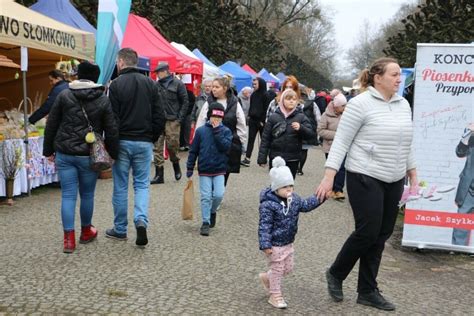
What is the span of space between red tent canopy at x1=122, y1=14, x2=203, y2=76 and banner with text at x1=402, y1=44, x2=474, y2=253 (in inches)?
308

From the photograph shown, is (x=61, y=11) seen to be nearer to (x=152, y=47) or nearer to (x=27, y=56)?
(x=152, y=47)

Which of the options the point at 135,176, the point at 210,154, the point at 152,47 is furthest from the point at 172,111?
the point at 135,176

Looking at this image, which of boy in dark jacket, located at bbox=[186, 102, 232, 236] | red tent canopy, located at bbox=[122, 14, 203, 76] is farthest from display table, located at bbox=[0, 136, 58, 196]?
red tent canopy, located at bbox=[122, 14, 203, 76]

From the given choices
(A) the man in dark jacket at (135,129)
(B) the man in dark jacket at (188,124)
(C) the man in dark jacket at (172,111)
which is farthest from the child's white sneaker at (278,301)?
(B) the man in dark jacket at (188,124)

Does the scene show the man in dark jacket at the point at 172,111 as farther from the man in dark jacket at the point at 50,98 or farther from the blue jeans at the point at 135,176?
the blue jeans at the point at 135,176

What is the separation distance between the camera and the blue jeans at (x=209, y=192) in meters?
6.43

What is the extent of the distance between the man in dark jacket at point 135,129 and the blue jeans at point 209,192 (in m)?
0.78

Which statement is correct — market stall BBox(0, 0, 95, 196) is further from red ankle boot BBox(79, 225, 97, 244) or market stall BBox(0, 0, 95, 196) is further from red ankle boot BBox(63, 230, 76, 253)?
red ankle boot BBox(63, 230, 76, 253)

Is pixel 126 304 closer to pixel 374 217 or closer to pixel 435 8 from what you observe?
pixel 374 217

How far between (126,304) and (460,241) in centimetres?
385

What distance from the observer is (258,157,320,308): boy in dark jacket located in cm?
418

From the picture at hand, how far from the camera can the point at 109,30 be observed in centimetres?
878

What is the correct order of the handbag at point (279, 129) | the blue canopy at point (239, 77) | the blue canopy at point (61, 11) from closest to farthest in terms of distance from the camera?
the handbag at point (279, 129)
the blue canopy at point (61, 11)
the blue canopy at point (239, 77)

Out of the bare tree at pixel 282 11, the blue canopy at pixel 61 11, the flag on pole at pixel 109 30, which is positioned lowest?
the flag on pole at pixel 109 30
